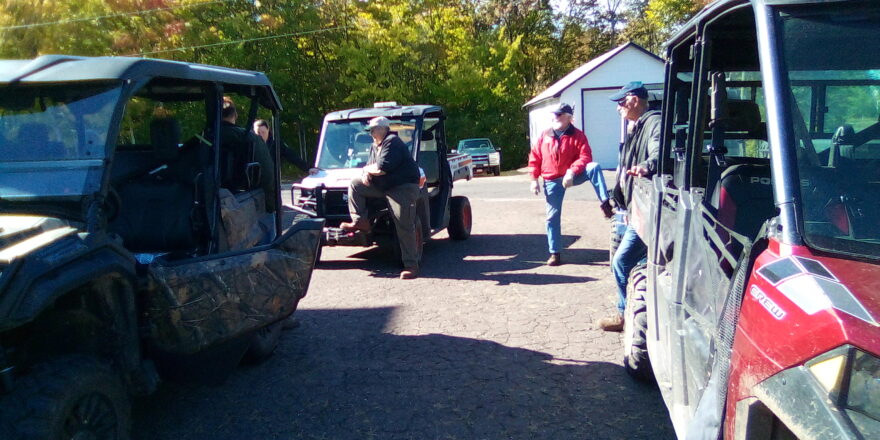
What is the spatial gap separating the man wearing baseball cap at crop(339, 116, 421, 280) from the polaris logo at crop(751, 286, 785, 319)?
562 centimetres

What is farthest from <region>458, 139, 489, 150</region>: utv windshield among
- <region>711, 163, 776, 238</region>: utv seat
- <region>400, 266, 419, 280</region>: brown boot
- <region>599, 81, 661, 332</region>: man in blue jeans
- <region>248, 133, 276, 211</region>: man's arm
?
<region>711, 163, 776, 238</region>: utv seat

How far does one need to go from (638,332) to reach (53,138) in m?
3.55

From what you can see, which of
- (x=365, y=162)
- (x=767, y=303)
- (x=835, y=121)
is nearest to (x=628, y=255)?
(x=835, y=121)

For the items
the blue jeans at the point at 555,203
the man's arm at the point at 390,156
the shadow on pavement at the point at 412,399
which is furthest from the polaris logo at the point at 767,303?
the man's arm at the point at 390,156

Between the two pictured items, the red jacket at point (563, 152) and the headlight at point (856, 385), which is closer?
the headlight at point (856, 385)

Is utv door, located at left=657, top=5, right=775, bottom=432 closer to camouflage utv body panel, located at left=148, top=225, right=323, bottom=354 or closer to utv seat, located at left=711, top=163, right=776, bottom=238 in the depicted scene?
utv seat, located at left=711, top=163, right=776, bottom=238

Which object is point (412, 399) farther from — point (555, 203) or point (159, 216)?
point (555, 203)

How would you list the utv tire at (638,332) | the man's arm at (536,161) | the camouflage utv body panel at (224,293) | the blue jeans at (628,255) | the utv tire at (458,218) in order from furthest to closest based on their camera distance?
the utv tire at (458,218) < the man's arm at (536,161) < the blue jeans at (628,255) < the utv tire at (638,332) < the camouflage utv body panel at (224,293)

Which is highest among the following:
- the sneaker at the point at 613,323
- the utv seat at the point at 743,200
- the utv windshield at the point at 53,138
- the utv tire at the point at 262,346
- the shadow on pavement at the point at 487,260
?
the utv windshield at the point at 53,138

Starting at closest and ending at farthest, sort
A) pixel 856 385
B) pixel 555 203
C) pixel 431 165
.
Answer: pixel 856 385
pixel 555 203
pixel 431 165

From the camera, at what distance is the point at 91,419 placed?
2838 mm

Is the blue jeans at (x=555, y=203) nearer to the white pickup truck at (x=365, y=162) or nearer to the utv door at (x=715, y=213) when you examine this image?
the white pickup truck at (x=365, y=162)

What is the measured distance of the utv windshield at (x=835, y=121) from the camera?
81.3 inches

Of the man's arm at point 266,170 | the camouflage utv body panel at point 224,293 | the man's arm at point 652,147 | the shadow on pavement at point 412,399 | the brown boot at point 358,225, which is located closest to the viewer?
the camouflage utv body panel at point 224,293
